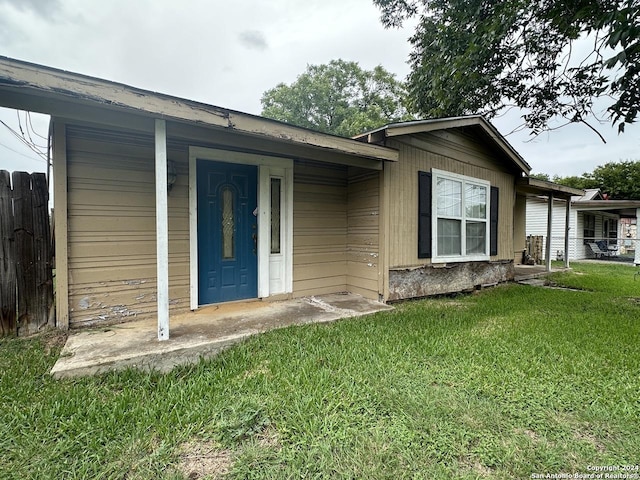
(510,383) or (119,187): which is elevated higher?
(119,187)

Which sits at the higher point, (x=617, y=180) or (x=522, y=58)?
(x=617, y=180)

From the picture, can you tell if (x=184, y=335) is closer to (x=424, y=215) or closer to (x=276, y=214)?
(x=276, y=214)

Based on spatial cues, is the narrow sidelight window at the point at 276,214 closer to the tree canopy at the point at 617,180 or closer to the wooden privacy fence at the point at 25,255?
the wooden privacy fence at the point at 25,255

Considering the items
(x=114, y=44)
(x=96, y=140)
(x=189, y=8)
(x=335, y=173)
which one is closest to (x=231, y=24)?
(x=189, y=8)

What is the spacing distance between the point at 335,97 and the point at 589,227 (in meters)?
17.2

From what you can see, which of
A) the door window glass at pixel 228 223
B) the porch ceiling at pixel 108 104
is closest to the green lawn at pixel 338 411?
the door window glass at pixel 228 223

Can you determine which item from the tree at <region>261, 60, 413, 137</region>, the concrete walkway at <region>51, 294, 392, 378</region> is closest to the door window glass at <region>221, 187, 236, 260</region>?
the concrete walkway at <region>51, 294, 392, 378</region>

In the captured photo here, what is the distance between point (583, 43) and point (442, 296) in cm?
497

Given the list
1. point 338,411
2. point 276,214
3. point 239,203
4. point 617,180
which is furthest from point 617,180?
point 338,411

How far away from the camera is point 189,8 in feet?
26.7

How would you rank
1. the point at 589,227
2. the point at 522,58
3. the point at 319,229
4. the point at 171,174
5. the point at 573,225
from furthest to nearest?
the point at 589,227 < the point at 573,225 < the point at 522,58 < the point at 319,229 < the point at 171,174

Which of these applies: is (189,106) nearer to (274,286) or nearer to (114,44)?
(274,286)

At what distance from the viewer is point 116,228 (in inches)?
133

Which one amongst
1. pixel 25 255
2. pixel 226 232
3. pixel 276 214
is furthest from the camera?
pixel 276 214
